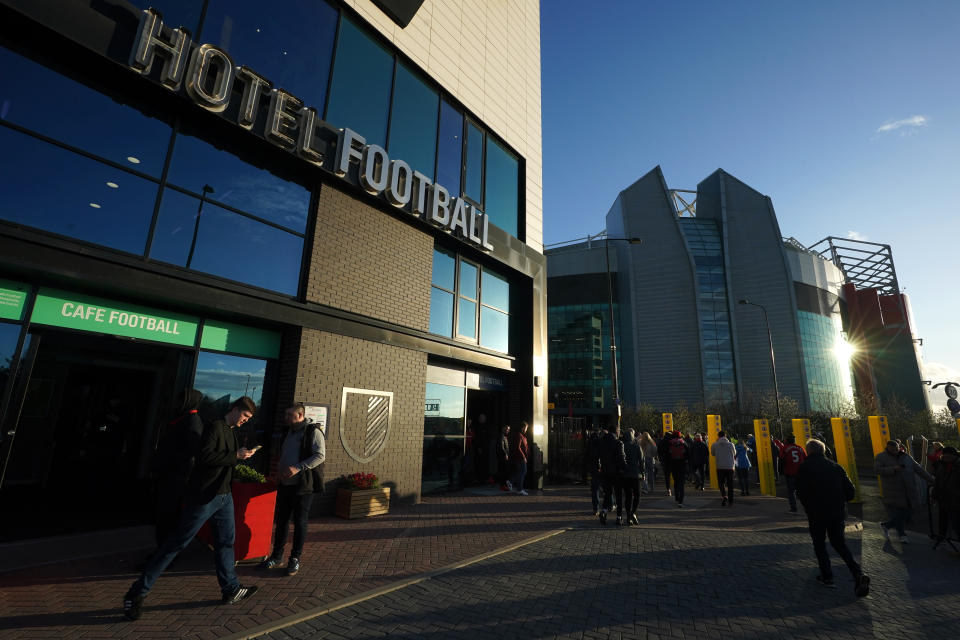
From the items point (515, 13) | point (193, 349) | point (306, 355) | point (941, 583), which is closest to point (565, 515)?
point (941, 583)

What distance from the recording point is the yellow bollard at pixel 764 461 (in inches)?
521

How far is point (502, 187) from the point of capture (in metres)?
13.8

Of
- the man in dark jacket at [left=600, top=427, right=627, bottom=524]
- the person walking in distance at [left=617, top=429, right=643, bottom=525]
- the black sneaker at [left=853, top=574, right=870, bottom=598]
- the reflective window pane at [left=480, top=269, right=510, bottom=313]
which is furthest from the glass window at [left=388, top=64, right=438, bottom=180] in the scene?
the black sneaker at [left=853, top=574, right=870, bottom=598]

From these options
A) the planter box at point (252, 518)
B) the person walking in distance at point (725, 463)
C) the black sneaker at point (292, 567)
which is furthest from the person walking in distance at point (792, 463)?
the planter box at point (252, 518)

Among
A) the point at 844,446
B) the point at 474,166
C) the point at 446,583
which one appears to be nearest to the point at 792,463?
the point at 844,446

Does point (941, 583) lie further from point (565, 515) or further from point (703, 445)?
point (703, 445)

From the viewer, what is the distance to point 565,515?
29.0 ft

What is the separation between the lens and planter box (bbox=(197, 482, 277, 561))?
5.11m

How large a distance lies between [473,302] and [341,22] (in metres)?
7.15

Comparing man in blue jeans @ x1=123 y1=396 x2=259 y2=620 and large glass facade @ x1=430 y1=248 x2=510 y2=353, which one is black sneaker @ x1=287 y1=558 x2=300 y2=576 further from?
large glass facade @ x1=430 y1=248 x2=510 y2=353

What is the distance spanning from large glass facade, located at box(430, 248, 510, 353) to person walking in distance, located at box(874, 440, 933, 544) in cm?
863

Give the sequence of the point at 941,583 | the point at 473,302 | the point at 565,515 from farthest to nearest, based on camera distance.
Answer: the point at 473,302
the point at 565,515
the point at 941,583

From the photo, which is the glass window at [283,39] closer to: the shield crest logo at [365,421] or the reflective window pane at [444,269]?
Answer: the reflective window pane at [444,269]

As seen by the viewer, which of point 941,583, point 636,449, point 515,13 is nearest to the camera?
point 941,583
